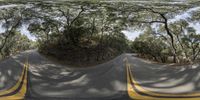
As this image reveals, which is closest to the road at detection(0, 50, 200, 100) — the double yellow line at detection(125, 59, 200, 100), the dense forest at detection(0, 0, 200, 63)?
the double yellow line at detection(125, 59, 200, 100)

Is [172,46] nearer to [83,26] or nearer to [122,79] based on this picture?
[122,79]

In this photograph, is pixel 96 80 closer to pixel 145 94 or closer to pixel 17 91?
pixel 145 94

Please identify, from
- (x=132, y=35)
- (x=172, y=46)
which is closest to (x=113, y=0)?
(x=132, y=35)

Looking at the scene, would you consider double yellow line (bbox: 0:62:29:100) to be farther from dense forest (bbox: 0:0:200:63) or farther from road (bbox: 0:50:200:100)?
dense forest (bbox: 0:0:200:63)

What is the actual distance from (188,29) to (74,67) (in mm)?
1187

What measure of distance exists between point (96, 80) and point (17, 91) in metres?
0.71

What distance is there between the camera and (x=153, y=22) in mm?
3291

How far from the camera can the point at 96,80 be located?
10.2 ft

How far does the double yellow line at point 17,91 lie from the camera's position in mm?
2885

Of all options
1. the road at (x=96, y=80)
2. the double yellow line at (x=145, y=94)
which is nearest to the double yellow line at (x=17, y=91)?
the road at (x=96, y=80)

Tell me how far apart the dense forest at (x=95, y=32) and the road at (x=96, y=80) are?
4.5 inches

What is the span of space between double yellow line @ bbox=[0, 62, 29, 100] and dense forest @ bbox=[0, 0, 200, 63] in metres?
0.37

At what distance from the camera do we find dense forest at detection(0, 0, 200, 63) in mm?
3250

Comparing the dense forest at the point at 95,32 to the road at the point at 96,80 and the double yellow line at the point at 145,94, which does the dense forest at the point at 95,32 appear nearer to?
the road at the point at 96,80
